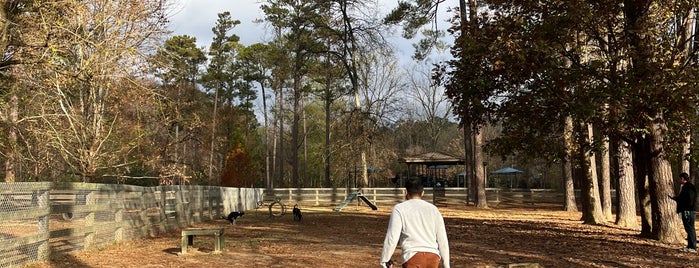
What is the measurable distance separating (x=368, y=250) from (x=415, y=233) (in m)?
6.85

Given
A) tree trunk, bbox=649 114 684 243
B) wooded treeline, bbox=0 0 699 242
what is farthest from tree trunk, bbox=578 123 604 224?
tree trunk, bbox=649 114 684 243

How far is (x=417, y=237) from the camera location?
14.0 ft

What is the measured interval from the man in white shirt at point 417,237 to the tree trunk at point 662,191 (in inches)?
362

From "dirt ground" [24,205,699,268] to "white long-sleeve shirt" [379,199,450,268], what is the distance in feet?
13.1

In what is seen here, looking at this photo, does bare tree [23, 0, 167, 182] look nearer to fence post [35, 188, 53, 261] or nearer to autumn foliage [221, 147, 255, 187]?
fence post [35, 188, 53, 261]

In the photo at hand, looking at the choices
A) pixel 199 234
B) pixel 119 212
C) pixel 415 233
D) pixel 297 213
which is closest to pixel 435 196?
pixel 297 213

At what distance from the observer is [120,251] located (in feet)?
34.1

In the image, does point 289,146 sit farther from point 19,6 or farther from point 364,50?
point 19,6

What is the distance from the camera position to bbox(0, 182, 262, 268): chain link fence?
7570 millimetres

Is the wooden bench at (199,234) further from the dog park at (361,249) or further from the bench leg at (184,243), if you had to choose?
the dog park at (361,249)

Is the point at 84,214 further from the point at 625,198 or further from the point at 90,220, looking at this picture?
the point at 625,198

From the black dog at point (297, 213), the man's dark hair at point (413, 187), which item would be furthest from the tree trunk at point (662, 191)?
the black dog at point (297, 213)

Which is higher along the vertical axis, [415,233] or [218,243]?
[415,233]

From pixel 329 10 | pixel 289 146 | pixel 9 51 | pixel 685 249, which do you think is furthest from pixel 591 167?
pixel 289 146
